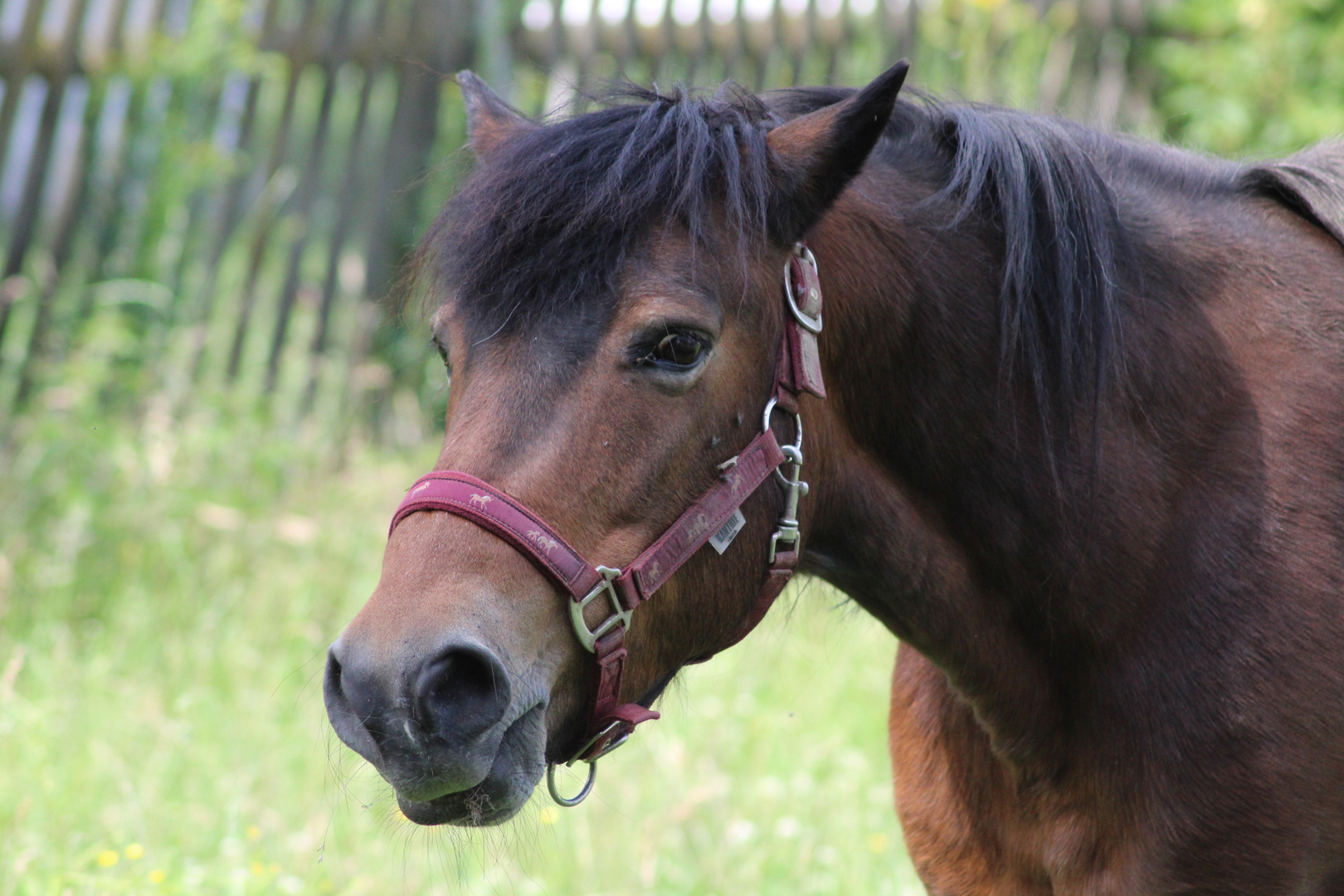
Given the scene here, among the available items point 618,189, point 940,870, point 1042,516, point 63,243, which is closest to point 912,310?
point 1042,516

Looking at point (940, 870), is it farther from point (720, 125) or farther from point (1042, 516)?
point (720, 125)

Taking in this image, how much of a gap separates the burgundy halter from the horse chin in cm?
11

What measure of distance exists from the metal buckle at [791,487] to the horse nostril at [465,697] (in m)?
0.54

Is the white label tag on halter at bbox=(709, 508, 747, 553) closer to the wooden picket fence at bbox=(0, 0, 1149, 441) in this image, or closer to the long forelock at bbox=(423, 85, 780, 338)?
the long forelock at bbox=(423, 85, 780, 338)

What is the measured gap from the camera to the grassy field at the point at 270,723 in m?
3.28

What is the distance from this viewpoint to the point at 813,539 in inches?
86.8

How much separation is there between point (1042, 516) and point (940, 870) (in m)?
0.78

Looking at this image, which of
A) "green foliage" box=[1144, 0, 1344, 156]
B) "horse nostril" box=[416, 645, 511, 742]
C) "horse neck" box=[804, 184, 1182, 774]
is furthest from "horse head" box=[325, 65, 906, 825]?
"green foliage" box=[1144, 0, 1344, 156]

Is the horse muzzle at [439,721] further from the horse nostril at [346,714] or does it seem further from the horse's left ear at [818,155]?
the horse's left ear at [818,155]

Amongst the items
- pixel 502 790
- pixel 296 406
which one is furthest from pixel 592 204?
pixel 296 406

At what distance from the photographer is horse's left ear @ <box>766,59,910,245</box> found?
1.96 metres

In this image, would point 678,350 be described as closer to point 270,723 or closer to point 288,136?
point 270,723

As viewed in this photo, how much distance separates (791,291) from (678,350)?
0.87ft

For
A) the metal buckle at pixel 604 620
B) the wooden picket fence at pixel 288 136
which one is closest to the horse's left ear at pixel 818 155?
the metal buckle at pixel 604 620
